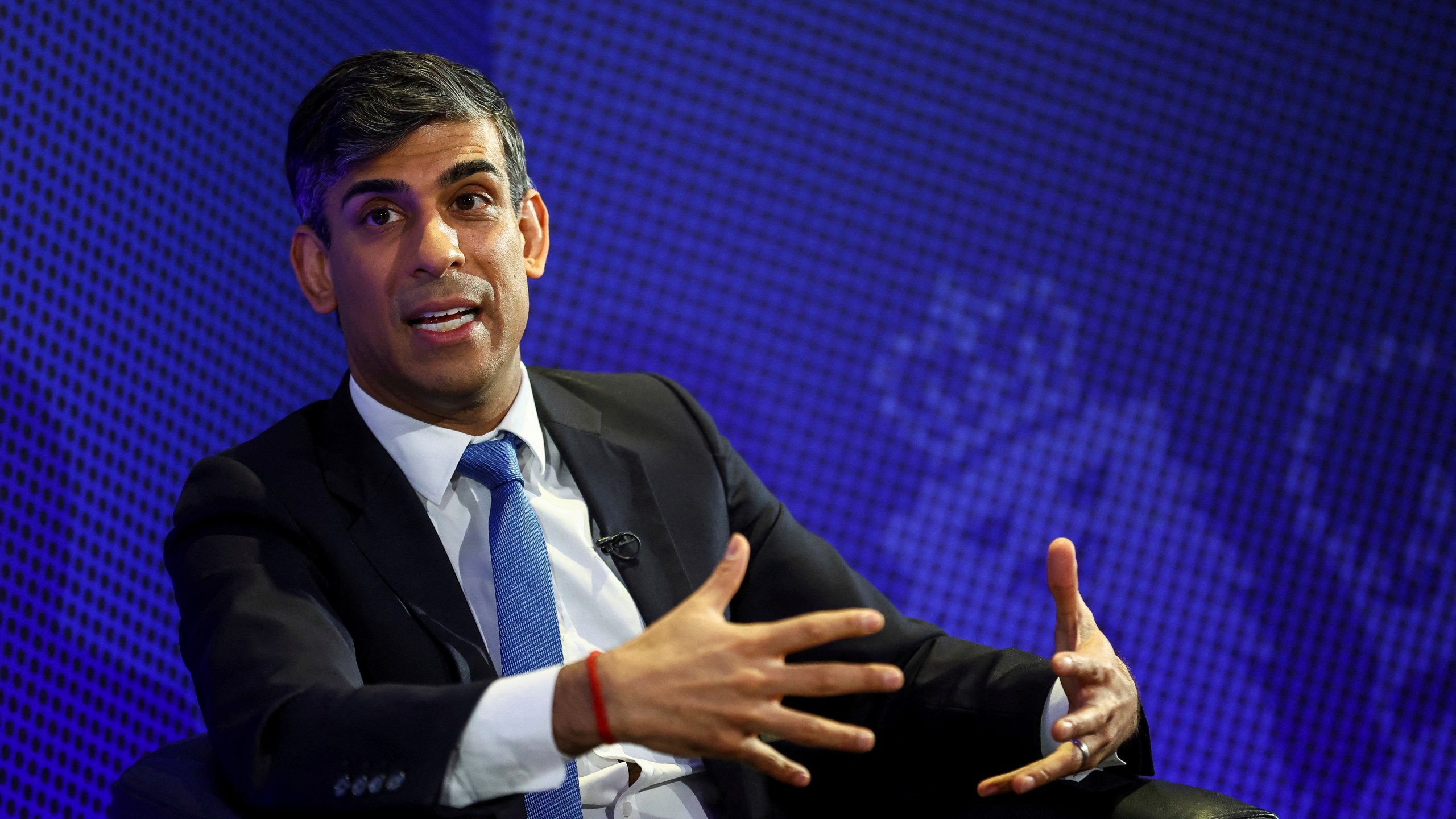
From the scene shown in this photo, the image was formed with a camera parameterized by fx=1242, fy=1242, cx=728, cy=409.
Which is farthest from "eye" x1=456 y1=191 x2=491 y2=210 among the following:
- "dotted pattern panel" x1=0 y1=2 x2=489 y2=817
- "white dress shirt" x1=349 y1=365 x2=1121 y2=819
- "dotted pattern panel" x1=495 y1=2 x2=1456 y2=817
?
"dotted pattern panel" x1=495 y1=2 x2=1456 y2=817

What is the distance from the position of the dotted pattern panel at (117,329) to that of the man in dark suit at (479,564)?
89cm

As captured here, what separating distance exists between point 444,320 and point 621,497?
1.29 feet

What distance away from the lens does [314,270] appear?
77.0 inches

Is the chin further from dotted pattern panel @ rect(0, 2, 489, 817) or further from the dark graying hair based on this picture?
dotted pattern panel @ rect(0, 2, 489, 817)

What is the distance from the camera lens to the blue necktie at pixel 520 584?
64.9 inches

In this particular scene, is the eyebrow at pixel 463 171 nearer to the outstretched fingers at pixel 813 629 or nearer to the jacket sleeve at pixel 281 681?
the jacket sleeve at pixel 281 681

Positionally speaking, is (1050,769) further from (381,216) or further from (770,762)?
→ (381,216)

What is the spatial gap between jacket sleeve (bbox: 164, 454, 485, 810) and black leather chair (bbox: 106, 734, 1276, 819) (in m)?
0.04

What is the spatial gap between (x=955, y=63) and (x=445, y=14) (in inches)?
62.8

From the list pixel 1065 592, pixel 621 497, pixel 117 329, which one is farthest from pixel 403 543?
pixel 117 329

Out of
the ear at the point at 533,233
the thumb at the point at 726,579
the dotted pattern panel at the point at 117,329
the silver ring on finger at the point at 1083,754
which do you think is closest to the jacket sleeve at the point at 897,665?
the silver ring on finger at the point at 1083,754

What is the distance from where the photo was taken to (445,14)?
3826 mm

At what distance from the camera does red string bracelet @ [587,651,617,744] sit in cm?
125

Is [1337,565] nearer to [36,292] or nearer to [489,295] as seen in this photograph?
[489,295]
